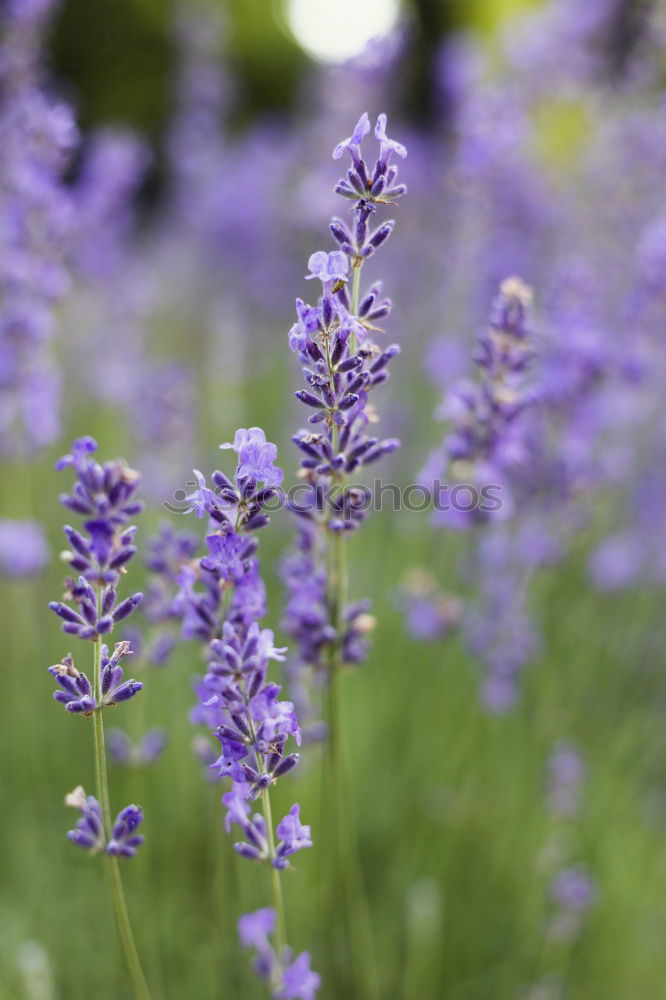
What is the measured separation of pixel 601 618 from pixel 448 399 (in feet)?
5.35

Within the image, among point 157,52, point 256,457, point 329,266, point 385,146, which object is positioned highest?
point 157,52

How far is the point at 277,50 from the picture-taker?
1012 centimetres

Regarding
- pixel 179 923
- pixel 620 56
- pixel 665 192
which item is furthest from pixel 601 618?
pixel 620 56

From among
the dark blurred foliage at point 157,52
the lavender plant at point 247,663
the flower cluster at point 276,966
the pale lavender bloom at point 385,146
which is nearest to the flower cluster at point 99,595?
the lavender plant at point 247,663

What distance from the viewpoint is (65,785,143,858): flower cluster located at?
111cm

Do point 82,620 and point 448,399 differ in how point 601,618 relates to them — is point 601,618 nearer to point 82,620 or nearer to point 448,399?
point 448,399

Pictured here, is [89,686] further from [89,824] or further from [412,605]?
[412,605]

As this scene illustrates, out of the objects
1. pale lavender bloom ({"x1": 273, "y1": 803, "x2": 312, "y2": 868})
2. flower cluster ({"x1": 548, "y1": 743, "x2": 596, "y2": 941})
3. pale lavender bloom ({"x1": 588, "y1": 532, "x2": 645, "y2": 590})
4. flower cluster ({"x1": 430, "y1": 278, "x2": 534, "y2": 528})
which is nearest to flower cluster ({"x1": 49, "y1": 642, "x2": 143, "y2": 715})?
pale lavender bloom ({"x1": 273, "y1": 803, "x2": 312, "y2": 868})

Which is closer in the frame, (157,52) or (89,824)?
(89,824)

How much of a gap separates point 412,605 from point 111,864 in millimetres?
1240

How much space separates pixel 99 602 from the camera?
1.09 metres

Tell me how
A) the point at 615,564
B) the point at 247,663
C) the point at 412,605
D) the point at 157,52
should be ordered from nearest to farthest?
the point at 247,663
the point at 412,605
the point at 615,564
the point at 157,52

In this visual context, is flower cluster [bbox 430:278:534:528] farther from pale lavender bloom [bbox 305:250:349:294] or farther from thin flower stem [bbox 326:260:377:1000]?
pale lavender bloom [bbox 305:250:349:294]

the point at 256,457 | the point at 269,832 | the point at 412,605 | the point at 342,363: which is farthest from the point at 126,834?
the point at 412,605
